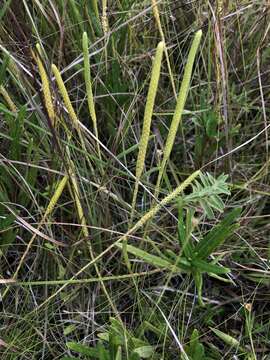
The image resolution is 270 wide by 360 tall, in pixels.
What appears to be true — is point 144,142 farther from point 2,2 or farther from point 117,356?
point 2,2

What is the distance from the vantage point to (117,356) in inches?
30.2

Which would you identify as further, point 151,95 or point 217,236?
point 217,236

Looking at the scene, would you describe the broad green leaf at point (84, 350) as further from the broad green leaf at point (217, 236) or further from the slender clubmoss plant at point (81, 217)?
the broad green leaf at point (217, 236)

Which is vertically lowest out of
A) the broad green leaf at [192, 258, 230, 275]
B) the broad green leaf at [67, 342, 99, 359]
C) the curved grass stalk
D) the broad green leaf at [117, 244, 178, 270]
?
the broad green leaf at [67, 342, 99, 359]

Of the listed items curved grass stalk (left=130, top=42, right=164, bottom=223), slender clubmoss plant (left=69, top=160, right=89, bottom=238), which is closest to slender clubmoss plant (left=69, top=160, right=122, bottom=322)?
slender clubmoss plant (left=69, top=160, right=89, bottom=238)

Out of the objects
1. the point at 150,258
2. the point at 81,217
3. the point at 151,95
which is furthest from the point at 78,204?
the point at 151,95

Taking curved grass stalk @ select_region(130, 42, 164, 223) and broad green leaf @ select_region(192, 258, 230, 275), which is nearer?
curved grass stalk @ select_region(130, 42, 164, 223)

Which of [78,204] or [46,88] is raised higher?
[46,88]

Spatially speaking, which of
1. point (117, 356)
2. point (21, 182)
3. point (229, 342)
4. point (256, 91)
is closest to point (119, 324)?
point (117, 356)

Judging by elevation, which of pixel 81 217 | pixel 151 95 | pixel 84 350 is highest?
pixel 151 95

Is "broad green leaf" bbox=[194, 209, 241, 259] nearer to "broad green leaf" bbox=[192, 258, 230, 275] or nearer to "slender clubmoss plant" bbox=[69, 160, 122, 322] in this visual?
"broad green leaf" bbox=[192, 258, 230, 275]

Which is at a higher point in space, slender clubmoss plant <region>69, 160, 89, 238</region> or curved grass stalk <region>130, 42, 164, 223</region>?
curved grass stalk <region>130, 42, 164, 223</region>

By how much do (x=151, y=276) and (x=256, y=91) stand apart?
0.42 meters

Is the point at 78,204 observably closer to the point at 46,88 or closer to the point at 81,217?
the point at 81,217
